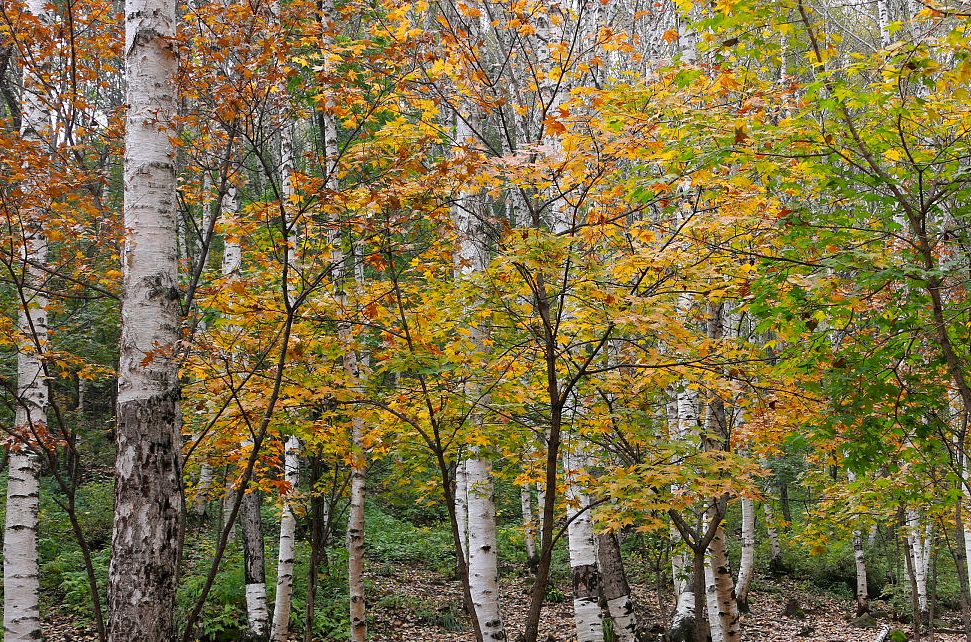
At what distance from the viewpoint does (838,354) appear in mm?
4371

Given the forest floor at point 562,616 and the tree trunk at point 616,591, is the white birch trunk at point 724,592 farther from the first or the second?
the forest floor at point 562,616

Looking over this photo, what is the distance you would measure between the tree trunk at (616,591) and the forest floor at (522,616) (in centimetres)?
294

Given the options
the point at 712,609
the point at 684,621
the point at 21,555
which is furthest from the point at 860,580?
the point at 21,555

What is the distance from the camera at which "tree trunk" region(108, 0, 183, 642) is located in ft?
9.77

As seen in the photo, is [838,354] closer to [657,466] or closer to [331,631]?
[657,466]

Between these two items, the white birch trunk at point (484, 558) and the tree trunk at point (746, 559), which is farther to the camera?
the tree trunk at point (746, 559)

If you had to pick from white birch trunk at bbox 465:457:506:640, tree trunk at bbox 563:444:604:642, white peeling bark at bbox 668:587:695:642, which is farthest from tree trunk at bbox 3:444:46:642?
white peeling bark at bbox 668:587:695:642

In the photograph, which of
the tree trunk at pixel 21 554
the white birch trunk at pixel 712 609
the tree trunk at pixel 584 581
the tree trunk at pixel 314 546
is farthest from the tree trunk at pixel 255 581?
the white birch trunk at pixel 712 609

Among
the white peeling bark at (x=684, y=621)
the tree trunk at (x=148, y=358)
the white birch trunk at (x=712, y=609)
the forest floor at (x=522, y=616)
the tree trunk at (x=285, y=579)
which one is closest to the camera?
the tree trunk at (x=148, y=358)

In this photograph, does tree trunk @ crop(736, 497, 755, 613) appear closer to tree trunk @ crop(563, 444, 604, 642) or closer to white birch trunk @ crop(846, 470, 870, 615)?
white birch trunk @ crop(846, 470, 870, 615)

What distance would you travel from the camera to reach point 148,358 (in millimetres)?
3131

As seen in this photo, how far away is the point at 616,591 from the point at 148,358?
5.24 meters

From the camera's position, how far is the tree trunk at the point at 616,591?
644 cm

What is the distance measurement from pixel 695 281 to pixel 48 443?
182 inches
